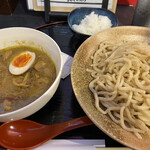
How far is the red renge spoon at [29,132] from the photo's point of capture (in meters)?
1.20

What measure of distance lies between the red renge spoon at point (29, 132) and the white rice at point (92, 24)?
4.27 feet

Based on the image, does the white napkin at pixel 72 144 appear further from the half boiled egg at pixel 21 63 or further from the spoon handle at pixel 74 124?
the half boiled egg at pixel 21 63

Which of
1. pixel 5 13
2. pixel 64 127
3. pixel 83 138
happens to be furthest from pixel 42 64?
pixel 5 13

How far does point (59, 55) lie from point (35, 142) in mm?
763

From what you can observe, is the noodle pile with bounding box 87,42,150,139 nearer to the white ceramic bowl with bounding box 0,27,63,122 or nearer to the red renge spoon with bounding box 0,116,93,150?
the red renge spoon with bounding box 0,116,93,150

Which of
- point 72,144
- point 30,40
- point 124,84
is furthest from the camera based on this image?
point 30,40

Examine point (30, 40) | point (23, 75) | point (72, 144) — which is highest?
point (30, 40)

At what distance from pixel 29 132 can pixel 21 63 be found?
72cm

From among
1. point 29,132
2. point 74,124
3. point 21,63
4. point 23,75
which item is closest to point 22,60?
point 21,63

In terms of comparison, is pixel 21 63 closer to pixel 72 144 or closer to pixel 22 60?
pixel 22 60

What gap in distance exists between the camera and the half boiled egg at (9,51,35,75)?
1.61 meters

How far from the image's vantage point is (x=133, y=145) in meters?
1.09

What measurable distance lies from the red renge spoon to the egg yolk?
0.62 meters

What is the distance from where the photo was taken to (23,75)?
63.4 inches
